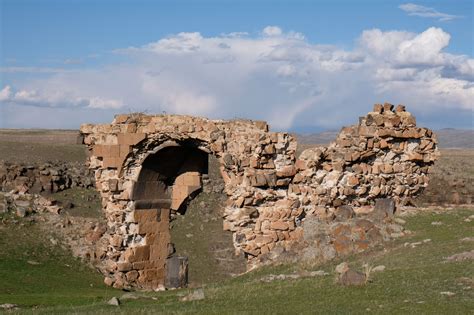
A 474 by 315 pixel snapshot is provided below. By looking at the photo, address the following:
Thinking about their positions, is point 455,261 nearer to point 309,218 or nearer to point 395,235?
point 395,235

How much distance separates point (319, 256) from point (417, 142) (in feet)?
15.1

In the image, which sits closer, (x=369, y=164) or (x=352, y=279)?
(x=352, y=279)

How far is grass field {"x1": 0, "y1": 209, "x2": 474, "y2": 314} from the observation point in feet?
31.1

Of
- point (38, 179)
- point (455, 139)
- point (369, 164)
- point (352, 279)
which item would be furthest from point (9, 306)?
point (455, 139)

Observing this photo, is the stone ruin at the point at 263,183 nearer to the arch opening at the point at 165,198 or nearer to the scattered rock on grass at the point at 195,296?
the arch opening at the point at 165,198

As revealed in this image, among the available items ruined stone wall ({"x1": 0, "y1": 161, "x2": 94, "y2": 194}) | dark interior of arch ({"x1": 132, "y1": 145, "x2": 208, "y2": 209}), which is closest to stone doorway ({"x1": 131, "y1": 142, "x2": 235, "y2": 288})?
dark interior of arch ({"x1": 132, "y1": 145, "x2": 208, "y2": 209})

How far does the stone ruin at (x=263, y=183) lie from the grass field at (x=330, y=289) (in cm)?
103

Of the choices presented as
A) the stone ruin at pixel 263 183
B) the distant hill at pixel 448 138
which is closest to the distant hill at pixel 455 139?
the distant hill at pixel 448 138

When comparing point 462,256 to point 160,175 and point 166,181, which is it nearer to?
point 160,175

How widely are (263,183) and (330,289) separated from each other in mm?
5713

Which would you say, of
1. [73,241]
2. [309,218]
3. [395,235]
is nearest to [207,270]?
[73,241]

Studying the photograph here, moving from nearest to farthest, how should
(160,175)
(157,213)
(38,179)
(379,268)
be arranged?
(379,268) < (157,213) < (160,175) < (38,179)

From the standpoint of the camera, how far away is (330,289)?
10.6 m

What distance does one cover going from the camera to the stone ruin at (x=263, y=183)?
16.1 metres
